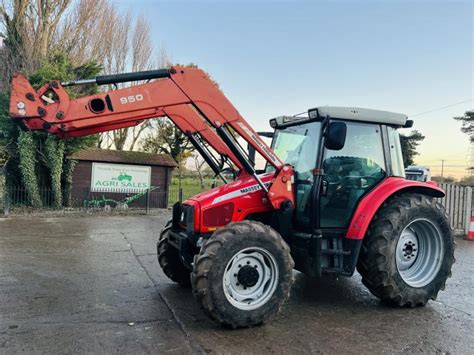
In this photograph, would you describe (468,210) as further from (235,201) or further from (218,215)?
(218,215)

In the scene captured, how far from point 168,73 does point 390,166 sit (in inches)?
116

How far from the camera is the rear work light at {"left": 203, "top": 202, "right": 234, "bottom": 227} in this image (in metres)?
4.27

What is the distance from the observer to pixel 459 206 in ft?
35.9

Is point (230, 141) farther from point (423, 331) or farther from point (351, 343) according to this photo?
point (423, 331)

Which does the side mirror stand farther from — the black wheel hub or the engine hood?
the black wheel hub

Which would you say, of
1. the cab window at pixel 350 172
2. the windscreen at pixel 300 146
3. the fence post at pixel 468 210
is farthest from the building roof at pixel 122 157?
the cab window at pixel 350 172

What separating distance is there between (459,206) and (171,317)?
32.7 feet

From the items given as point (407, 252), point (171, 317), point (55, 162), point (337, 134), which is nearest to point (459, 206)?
point (407, 252)

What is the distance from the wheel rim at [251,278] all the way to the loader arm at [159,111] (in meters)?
0.73

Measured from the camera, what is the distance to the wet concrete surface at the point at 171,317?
3398mm

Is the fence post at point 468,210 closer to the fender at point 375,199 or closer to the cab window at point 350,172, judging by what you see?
the fender at point 375,199

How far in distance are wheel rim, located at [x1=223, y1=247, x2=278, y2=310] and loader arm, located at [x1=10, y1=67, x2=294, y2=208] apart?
727mm

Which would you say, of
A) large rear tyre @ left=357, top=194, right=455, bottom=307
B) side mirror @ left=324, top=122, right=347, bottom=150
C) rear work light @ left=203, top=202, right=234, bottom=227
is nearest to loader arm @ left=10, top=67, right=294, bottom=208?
rear work light @ left=203, top=202, right=234, bottom=227

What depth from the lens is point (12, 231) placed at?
31.5 feet
